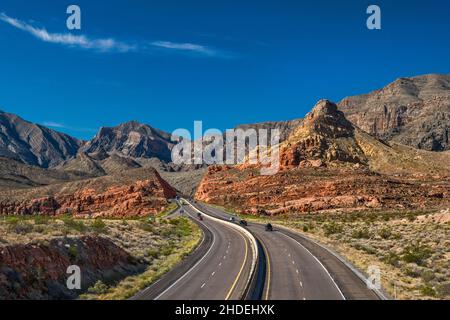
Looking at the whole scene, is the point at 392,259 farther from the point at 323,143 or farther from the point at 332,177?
the point at 323,143

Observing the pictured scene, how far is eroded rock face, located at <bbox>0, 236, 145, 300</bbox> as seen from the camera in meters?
24.2

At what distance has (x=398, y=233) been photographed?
2080 inches

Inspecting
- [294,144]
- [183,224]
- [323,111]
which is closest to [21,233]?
[183,224]

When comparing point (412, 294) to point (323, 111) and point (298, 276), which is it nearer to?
point (298, 276)

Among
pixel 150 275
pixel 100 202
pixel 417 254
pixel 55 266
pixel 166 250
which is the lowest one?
pixel 166 250

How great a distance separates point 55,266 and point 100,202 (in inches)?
3814

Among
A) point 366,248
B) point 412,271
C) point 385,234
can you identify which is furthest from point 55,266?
point 385,234

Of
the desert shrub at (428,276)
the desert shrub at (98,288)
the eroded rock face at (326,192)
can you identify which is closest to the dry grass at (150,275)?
the desert shrub at (98,288)

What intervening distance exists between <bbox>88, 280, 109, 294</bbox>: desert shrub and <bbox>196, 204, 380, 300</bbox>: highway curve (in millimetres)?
10103

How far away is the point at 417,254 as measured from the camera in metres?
38.6

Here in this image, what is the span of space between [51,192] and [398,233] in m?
102

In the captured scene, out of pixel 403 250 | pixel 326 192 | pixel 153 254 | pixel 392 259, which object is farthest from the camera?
pixel 326 192

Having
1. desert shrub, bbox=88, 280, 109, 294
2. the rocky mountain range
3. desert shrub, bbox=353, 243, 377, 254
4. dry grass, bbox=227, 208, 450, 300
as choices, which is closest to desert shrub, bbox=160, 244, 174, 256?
desert shrub, bbox=88, 280, 109, 294

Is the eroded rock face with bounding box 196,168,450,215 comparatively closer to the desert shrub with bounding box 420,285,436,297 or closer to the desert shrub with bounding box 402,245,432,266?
the desert shrub with bounding box 402,245,432,266
